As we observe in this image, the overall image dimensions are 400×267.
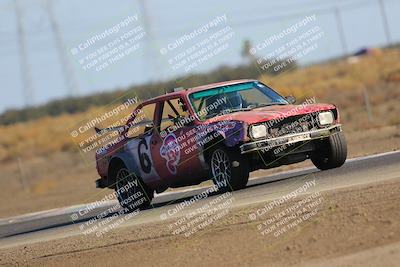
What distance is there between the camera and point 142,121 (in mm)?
13812

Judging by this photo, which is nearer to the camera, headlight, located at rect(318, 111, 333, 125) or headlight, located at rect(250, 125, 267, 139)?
headlight, located at rect(250, 125, 267, 139)

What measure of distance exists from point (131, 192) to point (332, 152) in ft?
10.4

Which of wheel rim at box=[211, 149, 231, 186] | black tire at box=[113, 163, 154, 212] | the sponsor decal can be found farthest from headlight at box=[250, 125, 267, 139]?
black tire at box=[113, 163, 154, 212]

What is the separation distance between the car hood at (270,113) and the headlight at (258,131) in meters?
0.08

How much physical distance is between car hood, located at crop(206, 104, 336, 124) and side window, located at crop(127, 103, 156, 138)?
1514 mm

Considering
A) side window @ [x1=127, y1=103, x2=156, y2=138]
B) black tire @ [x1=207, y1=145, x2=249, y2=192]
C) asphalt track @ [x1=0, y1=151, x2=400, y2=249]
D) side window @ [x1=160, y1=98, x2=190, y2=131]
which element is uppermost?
side window @ [x1=160, y1=98, x2=190, y2=131]

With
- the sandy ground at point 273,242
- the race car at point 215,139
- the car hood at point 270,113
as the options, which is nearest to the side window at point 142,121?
the race car at point 215,139

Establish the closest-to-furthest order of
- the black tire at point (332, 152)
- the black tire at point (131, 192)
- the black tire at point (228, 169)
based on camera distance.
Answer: the black tire at point (228, 169) < the black tire at point (332, 152) < the black tire at point (131, 192)

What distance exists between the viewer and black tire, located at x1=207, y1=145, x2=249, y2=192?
1188 centimetres

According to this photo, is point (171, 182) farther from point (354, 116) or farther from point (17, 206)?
point (354, 116)

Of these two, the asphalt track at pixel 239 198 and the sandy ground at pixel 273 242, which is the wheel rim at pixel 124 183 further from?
the sandy ground at pixel 273 242

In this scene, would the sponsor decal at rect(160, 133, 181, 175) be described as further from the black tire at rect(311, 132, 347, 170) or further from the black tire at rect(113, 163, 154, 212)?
the black tire at rect(311, 132, 347, 170)

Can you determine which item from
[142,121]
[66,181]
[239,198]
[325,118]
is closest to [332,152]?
[325,118]

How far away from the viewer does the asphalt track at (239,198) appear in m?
11.5
